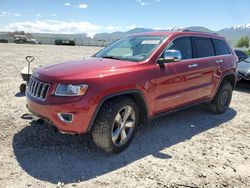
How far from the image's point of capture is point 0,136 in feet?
14.6

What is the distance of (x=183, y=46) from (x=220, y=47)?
1559mm

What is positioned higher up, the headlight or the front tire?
the headlight

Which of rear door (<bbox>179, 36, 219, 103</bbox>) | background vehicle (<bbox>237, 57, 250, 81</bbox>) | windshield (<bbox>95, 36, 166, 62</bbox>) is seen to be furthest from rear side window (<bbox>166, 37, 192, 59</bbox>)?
background vehicle (<bbox>237, 57, 250, 81</bbox>)

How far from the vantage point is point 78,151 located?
409 centimetres

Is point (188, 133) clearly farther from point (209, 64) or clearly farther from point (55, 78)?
point (55, 78)

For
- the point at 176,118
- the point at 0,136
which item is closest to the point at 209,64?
the point at 176,118

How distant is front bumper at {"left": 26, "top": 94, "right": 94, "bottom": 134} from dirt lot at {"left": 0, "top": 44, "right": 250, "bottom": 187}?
0.53m

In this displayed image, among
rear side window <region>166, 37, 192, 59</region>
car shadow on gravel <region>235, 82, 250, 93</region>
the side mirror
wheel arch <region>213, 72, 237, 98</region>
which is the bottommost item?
car shadow on gravel <region>235, 82, 250, 93</region>

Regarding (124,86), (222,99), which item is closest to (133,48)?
(124,86)

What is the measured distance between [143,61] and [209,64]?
1944 mm

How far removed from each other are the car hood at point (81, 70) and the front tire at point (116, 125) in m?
0.43

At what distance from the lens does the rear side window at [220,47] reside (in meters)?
6.12

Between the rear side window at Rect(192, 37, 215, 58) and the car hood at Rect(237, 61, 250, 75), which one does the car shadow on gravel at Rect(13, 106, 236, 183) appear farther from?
the car hood at Rect(237, 61, 250, 75)

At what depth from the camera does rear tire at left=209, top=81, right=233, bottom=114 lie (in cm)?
620
